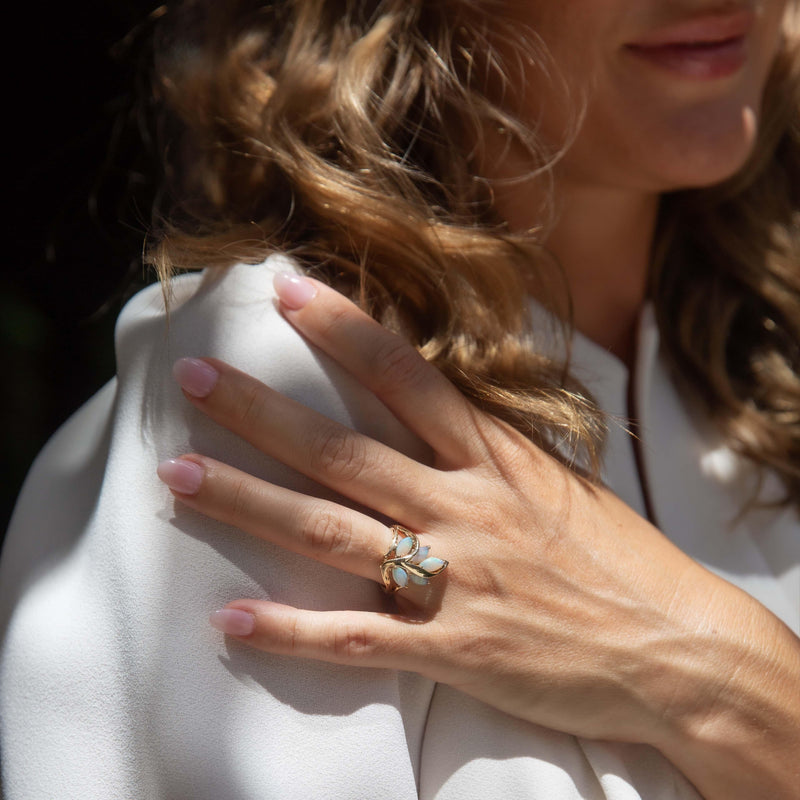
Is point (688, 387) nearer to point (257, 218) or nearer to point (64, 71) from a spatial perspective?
point (257, 218)

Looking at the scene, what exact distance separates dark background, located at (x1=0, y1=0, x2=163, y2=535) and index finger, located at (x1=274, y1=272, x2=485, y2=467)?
45.1 inches

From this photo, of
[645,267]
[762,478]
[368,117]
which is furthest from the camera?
[645,267]

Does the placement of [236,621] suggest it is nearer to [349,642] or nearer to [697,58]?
[349,642]

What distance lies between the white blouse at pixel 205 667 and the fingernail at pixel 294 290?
28 millimetres

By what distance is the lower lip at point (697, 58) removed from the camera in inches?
52.2

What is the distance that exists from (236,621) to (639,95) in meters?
0.99

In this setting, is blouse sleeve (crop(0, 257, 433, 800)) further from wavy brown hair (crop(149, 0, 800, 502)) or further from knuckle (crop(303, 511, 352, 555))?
wavy brown hair (crop(149, 0, 800, 502))

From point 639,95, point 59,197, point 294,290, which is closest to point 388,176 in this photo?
point 294,290

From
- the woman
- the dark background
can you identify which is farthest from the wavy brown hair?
A: the dark background

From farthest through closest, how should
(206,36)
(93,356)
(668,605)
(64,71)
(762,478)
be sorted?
(93,356) < (64,71) < (762,478) < (206,36) < (668,605)

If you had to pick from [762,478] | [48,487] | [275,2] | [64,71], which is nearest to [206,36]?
[275,2]

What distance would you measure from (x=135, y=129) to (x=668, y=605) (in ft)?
5.88

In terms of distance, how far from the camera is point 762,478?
153 cm

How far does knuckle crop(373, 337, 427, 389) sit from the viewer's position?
1072mm
